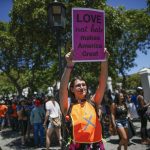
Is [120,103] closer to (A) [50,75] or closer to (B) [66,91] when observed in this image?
(B) [66,91]

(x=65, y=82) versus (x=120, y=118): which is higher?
(x=65, y=82)

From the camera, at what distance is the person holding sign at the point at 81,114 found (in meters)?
3.80

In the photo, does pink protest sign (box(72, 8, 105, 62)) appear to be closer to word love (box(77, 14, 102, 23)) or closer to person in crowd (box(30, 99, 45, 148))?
word love (box(77, 14, 102, 23))

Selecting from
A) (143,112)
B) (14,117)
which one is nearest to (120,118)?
(143,112)

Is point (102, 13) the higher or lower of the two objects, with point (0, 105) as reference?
higher

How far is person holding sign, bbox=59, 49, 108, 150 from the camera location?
3.80 metres

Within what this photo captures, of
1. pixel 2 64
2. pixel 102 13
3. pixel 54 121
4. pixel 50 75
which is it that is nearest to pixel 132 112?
pixel 54 121

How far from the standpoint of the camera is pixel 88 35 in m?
4.35

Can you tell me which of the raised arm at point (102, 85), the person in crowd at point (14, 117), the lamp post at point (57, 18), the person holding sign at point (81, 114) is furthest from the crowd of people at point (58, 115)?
the person holding sign at point (81, 114)

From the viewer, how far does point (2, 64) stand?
82.4ft

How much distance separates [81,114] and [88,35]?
1052 millimetres

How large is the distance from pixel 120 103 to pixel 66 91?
4.83m

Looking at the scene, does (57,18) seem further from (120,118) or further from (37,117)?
(37,117)

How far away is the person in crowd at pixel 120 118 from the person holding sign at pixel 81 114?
171 inches
